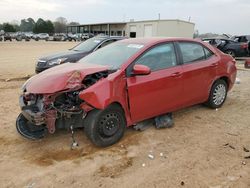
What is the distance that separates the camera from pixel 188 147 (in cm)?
463

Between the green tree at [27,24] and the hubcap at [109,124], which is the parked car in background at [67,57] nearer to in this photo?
the hubcap at [109,124]

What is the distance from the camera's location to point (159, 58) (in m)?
5.23

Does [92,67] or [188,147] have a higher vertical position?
[92,67]

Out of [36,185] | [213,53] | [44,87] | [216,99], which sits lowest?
[36,185]

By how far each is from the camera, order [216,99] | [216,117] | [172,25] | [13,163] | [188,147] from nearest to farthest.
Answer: [13,163] → [188,147] → [216,117] → [216,99] → [172,25]

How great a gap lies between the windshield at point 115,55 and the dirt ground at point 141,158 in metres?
1.25

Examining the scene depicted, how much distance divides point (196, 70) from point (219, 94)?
113 centimetres

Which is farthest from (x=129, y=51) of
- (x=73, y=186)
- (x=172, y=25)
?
(x=172, y=25)

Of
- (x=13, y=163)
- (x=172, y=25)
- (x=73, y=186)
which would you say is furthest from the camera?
(x=172, y=25)

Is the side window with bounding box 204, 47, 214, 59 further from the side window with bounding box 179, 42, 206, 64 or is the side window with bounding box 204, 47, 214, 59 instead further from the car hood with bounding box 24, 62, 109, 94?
the car hood with bounding box 24, 62, 109, 94

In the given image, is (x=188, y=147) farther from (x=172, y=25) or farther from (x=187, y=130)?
(x=172, y=25)

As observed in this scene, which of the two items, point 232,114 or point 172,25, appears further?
point 172,25

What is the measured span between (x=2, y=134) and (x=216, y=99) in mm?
4363

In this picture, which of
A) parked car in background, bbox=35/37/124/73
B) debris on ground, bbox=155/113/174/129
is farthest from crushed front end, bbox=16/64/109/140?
parked car in background, bbox=35/37/124/73
